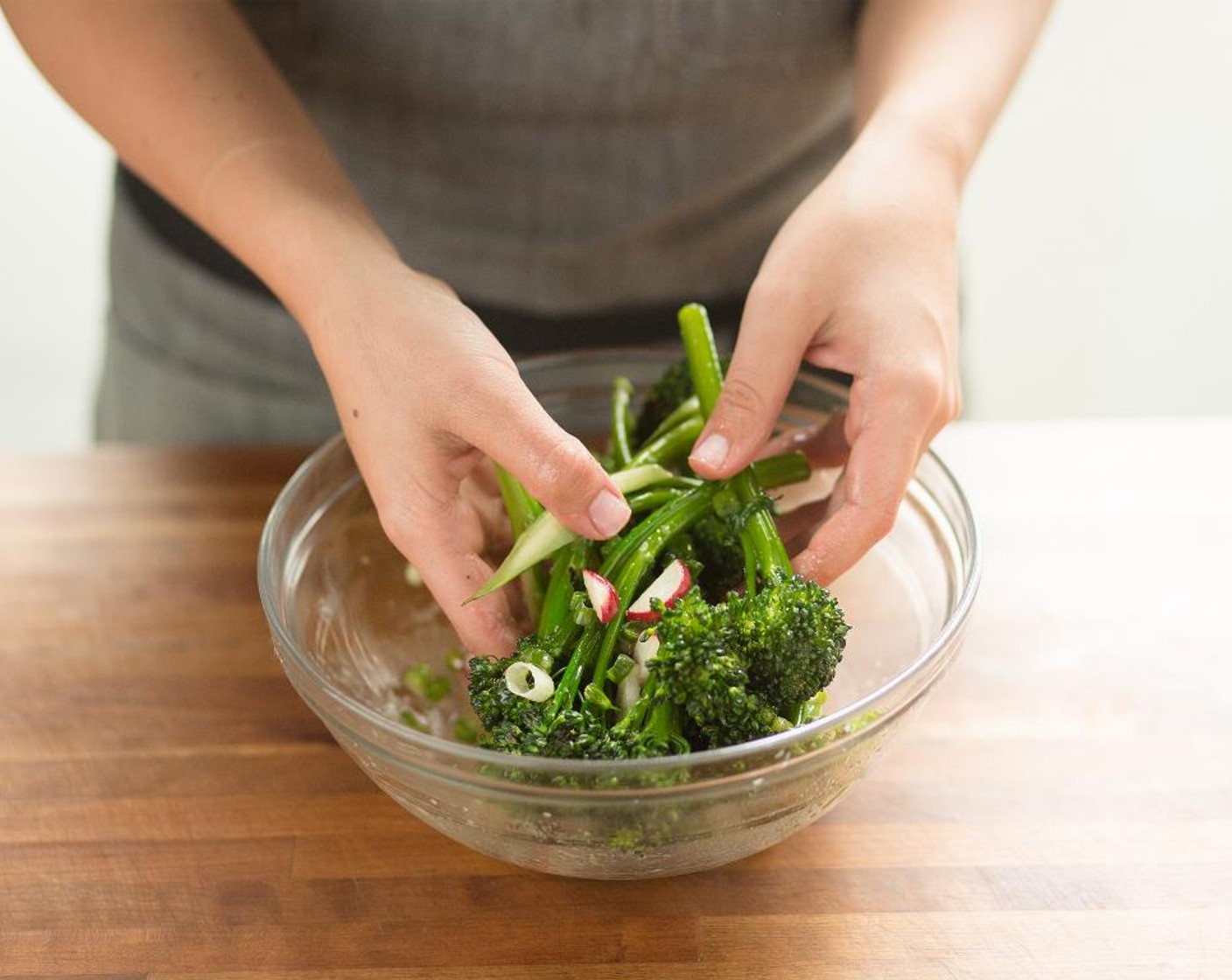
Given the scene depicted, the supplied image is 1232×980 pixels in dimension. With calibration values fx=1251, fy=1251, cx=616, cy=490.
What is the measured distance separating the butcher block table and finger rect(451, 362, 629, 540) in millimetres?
368

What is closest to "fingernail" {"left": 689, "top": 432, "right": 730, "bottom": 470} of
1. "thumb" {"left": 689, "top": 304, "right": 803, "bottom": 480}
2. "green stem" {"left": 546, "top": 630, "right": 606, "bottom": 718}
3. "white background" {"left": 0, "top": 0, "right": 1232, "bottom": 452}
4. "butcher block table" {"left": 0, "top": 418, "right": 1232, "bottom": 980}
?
"thumb" {"left": 689, "top": 304, "right": 803, "bottom": 480}

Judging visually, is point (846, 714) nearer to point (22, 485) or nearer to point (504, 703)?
point (504, 703)

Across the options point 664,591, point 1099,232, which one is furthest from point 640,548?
point 1099,232

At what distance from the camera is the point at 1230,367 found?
3645 mm

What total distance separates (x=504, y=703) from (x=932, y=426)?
525mm

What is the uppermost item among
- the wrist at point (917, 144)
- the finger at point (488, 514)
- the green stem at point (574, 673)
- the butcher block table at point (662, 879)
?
the wrist at point (917, 144)

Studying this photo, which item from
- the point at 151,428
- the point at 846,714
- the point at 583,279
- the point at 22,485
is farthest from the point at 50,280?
the point at 846,714

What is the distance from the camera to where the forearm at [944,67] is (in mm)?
1482

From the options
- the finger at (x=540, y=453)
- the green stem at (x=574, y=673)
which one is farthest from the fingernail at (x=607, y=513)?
the green stem at (x=574, y=673)

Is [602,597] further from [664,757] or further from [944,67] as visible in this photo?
[944,67]

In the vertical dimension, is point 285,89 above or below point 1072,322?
above

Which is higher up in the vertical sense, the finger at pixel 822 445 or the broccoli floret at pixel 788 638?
the broccoli floret at pixel 788 638

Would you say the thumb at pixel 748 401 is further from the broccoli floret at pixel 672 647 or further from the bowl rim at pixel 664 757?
the bowl rim at pixel 664 757

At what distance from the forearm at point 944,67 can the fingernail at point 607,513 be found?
583mm
